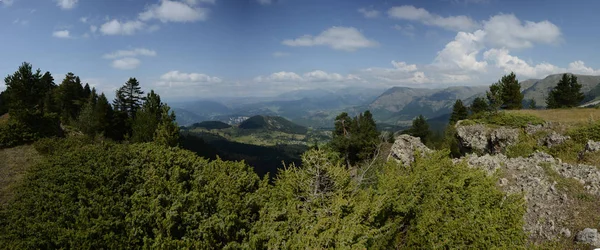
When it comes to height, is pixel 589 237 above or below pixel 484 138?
below

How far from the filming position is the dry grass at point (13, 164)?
68.9ft

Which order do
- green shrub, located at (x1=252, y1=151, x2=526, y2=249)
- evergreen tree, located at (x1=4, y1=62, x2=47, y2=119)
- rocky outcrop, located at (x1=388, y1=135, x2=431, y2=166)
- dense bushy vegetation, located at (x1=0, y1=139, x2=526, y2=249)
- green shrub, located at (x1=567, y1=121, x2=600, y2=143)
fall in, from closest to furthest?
green shrub, located at (x1=252, y1=151, x2=526, y2=249) → dense bushy vegetation, located at (x1=0, y1=139, x2=526, y2=249) → green shrub, located at (x1=567, y1=121, x2=600, y2=143) → rocky outcrop, located at (x1=388, y1=135, x2=431, y2=166) → evergreen tree, located at (x1=4, y1=62, x2=47, y2=119)

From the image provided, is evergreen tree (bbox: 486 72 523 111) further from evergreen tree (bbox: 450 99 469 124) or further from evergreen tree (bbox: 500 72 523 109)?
evergreen tree (bbox: 450 99 469 124)

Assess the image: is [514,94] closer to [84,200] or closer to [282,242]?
[282,242]

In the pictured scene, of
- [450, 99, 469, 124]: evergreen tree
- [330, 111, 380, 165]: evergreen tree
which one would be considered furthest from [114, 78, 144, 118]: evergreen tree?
[450, 99, 469, 124]: evergreen tree

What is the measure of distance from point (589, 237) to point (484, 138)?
26.3m

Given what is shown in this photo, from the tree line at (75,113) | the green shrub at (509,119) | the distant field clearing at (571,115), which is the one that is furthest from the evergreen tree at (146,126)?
the distant field clearing at (571,115)

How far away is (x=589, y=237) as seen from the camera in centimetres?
1287

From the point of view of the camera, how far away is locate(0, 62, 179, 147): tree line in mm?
34625

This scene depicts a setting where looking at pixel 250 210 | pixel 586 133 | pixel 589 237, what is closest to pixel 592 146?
pixel 586 133

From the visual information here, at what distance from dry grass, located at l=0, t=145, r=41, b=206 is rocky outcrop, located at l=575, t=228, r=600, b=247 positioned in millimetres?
34536

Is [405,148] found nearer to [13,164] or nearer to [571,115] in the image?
[571,115]

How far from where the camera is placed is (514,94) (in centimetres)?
5875

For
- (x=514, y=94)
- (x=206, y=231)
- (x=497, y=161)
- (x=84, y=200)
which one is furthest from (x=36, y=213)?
(x=514, y=94)
